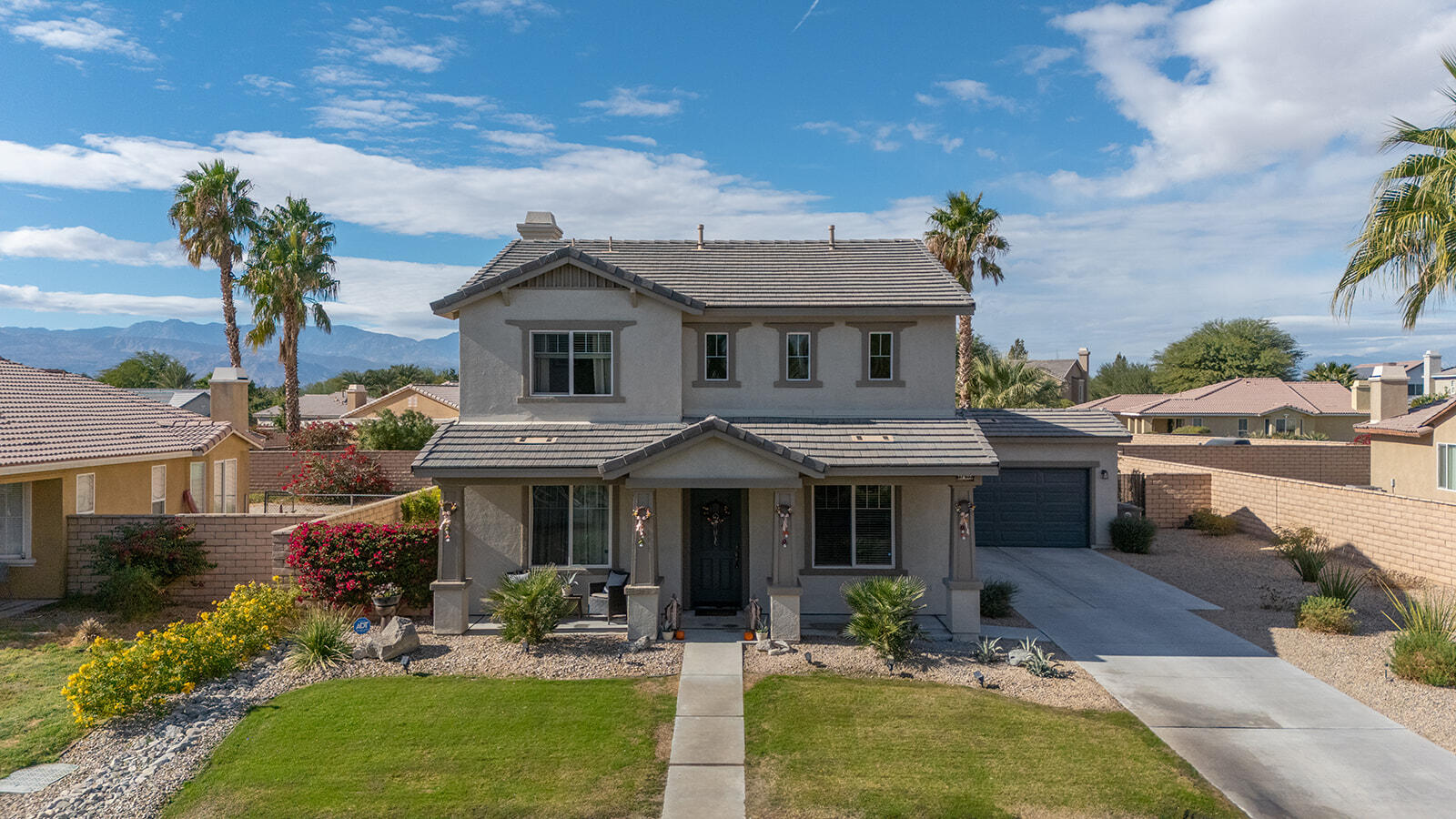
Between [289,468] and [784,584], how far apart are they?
2644cm

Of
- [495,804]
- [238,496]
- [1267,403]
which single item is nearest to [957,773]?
[495,804]

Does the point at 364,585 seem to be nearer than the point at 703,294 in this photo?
Yes

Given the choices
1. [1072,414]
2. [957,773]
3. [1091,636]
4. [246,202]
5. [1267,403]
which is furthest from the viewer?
[1267,403]

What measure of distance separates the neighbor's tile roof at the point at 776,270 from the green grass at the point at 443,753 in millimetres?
7537

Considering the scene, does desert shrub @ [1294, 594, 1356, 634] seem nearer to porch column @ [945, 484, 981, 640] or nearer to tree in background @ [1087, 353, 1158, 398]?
porch column @ [945, 484, 981, 640]

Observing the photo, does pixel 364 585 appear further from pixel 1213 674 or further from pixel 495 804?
pixel 1213 674

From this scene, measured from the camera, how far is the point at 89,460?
53.3 feet

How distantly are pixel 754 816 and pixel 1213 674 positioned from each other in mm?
8176

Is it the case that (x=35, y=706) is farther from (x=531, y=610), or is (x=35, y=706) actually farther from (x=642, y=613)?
(x=642, y=613)

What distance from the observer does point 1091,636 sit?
13.6m

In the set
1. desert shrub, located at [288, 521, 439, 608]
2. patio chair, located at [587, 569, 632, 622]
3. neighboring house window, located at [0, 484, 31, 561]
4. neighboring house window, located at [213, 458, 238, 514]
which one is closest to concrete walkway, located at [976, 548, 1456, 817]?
patio chair, located at [587, 569, 632, 622]

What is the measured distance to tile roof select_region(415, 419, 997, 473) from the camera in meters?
13.7

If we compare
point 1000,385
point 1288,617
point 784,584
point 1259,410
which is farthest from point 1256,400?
point 784,584

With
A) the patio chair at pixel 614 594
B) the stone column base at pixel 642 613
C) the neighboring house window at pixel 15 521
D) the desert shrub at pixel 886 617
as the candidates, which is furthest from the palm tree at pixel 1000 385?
the neighboring house window at pixel 15 521
